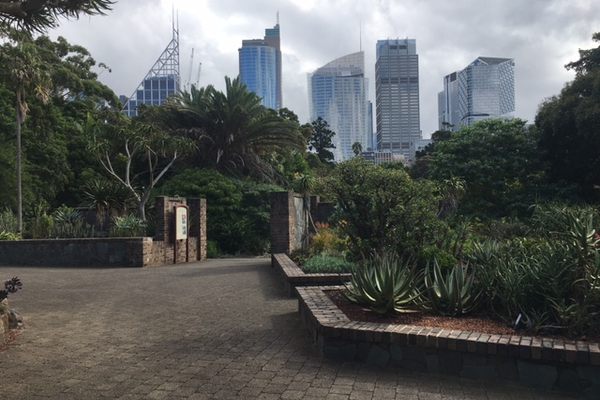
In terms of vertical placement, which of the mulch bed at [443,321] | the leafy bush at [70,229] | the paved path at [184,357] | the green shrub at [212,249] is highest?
the leafy bush at [70,229]

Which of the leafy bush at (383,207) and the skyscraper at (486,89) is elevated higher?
the skyscraper at (486,89)

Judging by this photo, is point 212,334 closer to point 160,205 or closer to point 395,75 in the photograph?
point 160,205

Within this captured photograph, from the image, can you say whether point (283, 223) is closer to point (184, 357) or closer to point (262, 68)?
point (184, 357)

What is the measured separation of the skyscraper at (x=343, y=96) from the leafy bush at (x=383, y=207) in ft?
266

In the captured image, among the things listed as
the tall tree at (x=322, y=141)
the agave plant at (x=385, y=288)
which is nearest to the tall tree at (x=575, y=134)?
the agave plant at (x=385, y=288)

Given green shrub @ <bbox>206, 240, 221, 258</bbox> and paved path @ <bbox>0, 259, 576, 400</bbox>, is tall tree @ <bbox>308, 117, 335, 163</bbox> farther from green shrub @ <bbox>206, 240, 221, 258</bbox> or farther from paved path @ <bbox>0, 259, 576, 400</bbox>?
paved path @ <bbox>0, 259, 576, 400</bbox>

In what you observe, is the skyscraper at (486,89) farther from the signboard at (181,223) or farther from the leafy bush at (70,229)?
the leafy bush at (70,229)

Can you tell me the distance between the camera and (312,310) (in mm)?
6477

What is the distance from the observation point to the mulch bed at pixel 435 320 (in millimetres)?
5684

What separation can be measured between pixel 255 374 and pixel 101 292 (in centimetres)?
609

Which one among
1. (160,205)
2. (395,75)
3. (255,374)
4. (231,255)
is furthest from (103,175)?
(395,75)

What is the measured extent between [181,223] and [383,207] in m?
10.3

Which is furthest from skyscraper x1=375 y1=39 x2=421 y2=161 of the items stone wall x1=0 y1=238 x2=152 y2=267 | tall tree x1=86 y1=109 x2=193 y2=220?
stone wall x1=0 y1=238 x2=152 y2=267

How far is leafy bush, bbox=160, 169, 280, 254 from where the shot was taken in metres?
24.1
